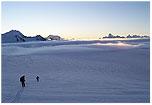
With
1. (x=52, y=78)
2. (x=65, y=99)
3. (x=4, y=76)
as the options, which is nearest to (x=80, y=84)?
(x=52, y=78)

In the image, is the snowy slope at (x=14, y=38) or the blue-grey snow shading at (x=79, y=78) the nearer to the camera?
the blue-grey snow shading at (x=79, y=78)

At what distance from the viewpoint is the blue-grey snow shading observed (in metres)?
13.1

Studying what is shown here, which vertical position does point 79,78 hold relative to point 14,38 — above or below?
below

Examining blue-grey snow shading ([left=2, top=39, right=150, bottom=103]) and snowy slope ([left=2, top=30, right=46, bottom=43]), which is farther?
snowy slope ([left=2, top=30, right=46, bottom=43])

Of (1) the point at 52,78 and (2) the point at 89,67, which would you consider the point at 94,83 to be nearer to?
(1) the point at 52,78

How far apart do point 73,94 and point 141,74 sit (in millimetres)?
6943

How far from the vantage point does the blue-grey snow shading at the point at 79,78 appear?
43.1 ft

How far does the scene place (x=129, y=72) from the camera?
64.5 feet

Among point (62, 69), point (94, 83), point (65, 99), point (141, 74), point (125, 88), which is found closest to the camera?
point (65, 99)

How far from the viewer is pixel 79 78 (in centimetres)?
1728

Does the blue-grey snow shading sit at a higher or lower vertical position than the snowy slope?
lower

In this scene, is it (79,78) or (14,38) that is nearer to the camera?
(79,78)

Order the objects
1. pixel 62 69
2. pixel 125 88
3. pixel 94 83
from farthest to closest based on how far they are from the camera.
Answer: pixel 62 69
pixel 94 83
pixel 125 88

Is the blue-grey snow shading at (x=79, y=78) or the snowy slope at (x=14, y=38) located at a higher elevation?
the snowy slope at (x=14, y=38)
